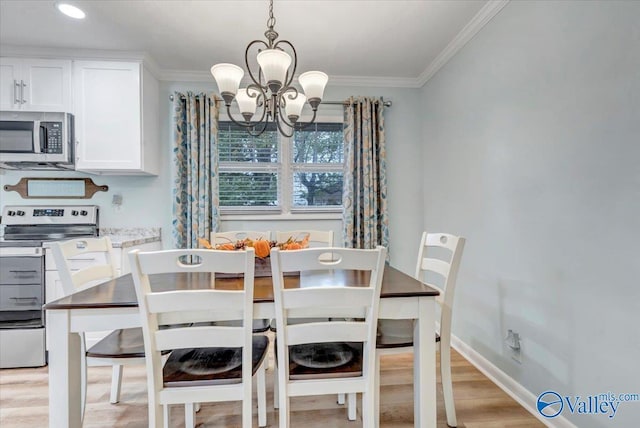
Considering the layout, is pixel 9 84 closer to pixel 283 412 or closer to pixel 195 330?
pixel 195 330

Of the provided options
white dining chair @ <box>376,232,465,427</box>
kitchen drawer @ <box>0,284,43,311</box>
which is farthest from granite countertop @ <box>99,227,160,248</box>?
white dining chair @ <box>376,232,465,427</box>

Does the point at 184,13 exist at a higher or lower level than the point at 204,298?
higher

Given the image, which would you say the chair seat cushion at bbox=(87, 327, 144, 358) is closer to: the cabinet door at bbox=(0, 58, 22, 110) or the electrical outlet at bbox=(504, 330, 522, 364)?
the electrical outlet at bbox=(504, 330, 522, 364)

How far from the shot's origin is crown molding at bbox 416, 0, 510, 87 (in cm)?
216

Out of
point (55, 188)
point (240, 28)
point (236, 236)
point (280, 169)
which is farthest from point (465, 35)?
point (55, 188)

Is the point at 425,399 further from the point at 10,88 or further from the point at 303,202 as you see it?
the point at 10,88

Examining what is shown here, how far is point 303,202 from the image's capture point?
3451 mm

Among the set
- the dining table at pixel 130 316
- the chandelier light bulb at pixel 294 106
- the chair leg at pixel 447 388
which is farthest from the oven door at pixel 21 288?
the chair leg at pixel 447 388

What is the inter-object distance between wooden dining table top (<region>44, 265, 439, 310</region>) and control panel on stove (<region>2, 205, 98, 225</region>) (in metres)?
1.87

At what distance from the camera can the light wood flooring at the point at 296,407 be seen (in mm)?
1772

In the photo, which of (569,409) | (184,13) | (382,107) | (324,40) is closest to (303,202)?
(382,107)

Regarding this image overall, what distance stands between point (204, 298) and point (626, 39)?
1.97 metres

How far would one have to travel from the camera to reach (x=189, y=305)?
3.91 feet

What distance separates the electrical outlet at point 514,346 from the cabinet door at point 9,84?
4.08m
